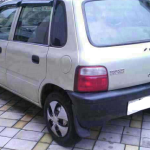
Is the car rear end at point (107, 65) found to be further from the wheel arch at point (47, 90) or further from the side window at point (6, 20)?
the side window at point (6, 20)

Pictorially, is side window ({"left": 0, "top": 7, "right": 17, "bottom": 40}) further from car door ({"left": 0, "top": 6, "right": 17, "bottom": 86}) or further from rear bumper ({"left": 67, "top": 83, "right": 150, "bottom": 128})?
rear bumper ({"left": 67, "top": 83, "right": 150, "bottom": 128})

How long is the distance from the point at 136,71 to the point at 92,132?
1095 mm

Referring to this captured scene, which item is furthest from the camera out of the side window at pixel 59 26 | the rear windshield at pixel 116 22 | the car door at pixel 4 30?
the car door at pixel 4 30

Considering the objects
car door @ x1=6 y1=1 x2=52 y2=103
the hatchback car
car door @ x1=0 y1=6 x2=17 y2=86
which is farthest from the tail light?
car door @ x1=0 y1=6 x2=17 y2=86

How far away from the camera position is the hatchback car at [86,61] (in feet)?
8.90

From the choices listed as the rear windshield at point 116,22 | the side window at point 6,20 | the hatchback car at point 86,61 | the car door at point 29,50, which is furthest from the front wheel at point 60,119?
the side window at point 6,20

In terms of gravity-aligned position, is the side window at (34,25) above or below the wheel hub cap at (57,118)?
above

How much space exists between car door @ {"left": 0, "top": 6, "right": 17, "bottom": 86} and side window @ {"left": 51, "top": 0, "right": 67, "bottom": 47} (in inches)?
42.0

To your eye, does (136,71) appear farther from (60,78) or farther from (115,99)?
(60,78)

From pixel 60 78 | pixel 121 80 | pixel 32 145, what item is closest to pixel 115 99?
pixel 121 80

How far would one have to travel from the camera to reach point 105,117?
2.80 m

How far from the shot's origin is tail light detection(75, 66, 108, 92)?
106 inches

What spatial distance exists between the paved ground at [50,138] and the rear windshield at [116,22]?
3.88 ft

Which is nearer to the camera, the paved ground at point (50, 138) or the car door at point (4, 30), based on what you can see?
the paved ground at point (50, 138)
